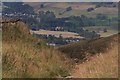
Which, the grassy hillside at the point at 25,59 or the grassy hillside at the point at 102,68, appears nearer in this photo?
the grassy hillside at the point at 102,68

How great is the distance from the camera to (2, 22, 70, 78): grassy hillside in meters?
11.6

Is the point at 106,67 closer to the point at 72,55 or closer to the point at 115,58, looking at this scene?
the point at 115,58

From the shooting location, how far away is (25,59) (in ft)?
43.0

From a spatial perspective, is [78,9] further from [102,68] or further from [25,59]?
[102,68]

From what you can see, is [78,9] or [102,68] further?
[78,9]

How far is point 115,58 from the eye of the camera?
13.7 meters

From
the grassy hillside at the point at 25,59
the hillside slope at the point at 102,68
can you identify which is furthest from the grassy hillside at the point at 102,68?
the grassy hillside at the point at 25,59

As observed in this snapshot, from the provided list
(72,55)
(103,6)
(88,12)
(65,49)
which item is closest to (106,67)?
(72,55)

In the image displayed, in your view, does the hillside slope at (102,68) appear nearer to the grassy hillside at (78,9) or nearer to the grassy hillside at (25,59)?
the grassy hillside at (25,59)

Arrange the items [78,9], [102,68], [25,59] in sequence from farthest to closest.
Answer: [78,9] < [25,59] < [102,68]

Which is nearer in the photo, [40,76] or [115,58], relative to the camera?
[40,76]

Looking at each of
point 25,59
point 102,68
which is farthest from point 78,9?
point 102,68

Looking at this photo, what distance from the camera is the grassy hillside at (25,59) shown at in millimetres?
11609

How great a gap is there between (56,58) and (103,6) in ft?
319
